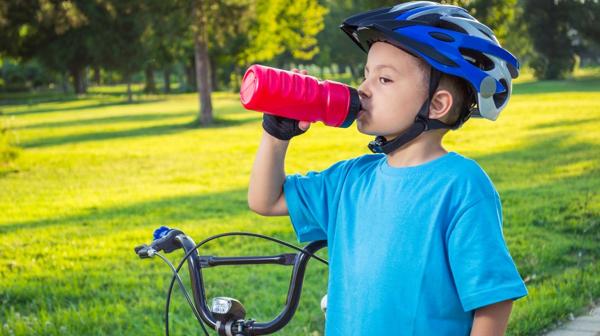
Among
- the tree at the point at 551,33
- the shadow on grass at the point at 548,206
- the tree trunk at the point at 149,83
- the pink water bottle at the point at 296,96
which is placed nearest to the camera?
the pink water bottle at the point at 296,96

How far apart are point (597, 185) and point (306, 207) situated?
895 centimetres

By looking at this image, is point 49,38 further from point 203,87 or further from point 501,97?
point 501,97

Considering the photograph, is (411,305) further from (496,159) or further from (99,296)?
(496,159)

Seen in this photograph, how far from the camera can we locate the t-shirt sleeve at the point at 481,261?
2314mm

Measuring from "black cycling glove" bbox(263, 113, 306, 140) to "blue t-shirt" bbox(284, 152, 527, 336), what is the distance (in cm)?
29

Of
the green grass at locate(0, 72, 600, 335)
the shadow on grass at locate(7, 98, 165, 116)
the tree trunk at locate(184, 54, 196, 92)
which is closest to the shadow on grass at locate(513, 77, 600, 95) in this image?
the green grass at locate(0, 72, 600, 335)

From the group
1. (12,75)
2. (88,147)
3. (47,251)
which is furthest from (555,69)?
(47,251)

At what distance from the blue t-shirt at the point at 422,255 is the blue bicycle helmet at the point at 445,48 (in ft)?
0.58

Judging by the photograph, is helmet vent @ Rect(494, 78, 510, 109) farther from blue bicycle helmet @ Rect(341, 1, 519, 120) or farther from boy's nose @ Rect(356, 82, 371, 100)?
boy's nose @ Rect(356, 82, 371, 100)

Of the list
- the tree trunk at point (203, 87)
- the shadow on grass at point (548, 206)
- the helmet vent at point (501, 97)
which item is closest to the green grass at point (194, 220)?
the shadow on grass at point (548, 206)

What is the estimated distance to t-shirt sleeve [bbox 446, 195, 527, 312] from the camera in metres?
2.31

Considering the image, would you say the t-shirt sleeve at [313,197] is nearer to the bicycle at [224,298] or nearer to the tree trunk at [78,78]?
the bicycle at [224,298]

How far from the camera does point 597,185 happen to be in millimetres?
10945

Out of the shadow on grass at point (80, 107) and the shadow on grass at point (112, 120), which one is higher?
the shadow on grass at point (112, 120)
